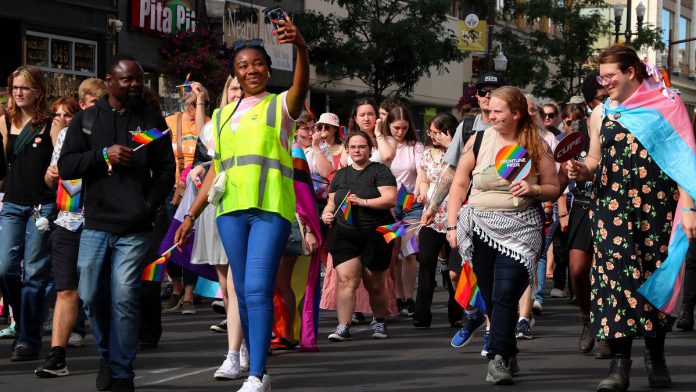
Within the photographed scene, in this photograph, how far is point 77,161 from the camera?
7.15 metres

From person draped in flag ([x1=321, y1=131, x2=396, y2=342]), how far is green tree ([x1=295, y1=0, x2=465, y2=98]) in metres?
14.5

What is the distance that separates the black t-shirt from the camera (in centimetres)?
1084

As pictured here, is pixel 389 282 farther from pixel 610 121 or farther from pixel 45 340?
pixel 610 121

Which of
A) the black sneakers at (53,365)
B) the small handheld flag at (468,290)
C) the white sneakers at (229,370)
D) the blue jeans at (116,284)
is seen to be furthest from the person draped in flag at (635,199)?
the black sneakers at (53,365)

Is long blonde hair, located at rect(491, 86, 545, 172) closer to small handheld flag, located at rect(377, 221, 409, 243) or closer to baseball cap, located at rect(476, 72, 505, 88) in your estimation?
baseball cap, located at rect(476, 72, 505, 88)

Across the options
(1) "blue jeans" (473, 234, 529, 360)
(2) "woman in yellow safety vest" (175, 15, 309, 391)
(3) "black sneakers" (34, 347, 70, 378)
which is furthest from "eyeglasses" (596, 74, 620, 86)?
(3) "black sneakers" (34, 347, 70, 378)

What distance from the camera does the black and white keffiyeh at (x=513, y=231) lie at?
775cm

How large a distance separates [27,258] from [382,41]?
17228mm

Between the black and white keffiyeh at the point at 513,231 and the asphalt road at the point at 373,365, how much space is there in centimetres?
78

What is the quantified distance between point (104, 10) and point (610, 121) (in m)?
17.6

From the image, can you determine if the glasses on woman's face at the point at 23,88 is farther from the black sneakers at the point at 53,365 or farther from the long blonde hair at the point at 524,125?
the long blonde hair at the point at 524,125

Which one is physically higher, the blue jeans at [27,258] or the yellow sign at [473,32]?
the yellow sign at [473,32]

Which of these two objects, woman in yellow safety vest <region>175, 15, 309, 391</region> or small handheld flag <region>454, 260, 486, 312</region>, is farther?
small handheld flag <region>454, 260, 486, 312</region>

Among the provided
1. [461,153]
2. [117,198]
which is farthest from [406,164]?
[117,198]
